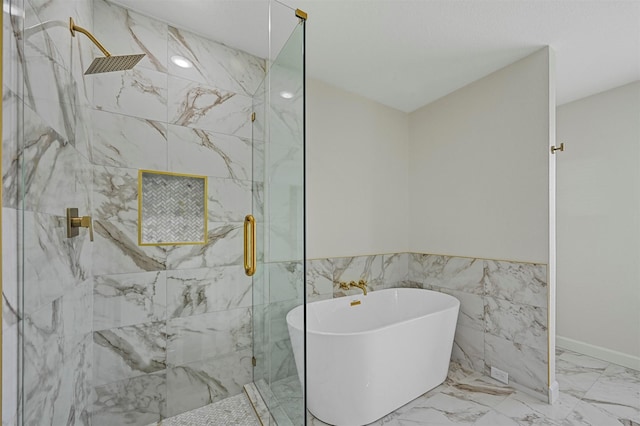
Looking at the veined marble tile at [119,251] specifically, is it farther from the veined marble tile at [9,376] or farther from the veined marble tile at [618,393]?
the veined marble tile at [618,393]

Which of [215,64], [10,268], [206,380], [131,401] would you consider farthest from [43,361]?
[215,64]

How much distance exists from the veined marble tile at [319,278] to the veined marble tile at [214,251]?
0.71 meters

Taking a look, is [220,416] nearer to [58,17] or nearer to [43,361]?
[43,361]

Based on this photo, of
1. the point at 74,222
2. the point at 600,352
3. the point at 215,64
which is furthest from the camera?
the point at 600,352

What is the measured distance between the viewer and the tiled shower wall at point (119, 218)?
2.89 ft

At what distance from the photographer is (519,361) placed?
2.23 meters

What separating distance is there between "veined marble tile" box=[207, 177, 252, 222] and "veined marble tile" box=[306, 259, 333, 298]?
808 millimetres

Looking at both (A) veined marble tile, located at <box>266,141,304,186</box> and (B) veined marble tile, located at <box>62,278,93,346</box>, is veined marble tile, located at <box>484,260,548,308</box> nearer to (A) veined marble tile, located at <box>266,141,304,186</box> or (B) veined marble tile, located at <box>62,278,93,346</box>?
(A) veined marble tile, located at <box>266,141,304,186</box>

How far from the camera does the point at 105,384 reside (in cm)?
168

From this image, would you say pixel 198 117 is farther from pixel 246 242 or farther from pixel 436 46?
pixel 436 46

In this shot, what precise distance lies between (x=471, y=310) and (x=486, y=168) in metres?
1.27

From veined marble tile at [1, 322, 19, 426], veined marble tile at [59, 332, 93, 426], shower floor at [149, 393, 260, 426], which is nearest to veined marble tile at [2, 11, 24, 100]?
veined marble tile at [1, 322, 19, 426]

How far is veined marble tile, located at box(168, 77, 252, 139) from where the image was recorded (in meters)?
1.93

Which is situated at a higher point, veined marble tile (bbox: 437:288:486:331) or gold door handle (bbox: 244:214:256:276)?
gold door handle (bbox: 244:214:256:276)
